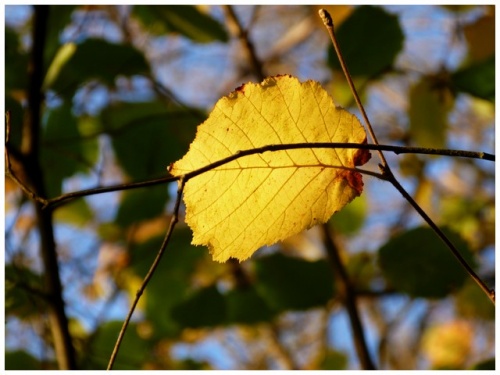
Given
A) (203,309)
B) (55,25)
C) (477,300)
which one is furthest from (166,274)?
(477,300)

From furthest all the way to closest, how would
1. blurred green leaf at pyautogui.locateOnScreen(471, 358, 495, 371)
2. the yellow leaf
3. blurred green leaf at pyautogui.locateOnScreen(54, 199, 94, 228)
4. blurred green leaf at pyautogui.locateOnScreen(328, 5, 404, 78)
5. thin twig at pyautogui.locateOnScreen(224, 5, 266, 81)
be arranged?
blurred green leaf at pyautogui.locateOnScreen(54, 199, 94, 228), thin twig at pyautogui.locateOnScreen(224, 5, 266, 81), blurred green leaf at pyautogui.locateOnScreen(328, 5, 404, 78), blurred green leaf at pyautogui.locateOnScreen(471, 358, 495, 371), the yellow leaf

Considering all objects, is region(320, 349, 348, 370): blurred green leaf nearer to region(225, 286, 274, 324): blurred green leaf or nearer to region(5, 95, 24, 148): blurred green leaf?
region(225, 286, 274, 324): blurred green leaf

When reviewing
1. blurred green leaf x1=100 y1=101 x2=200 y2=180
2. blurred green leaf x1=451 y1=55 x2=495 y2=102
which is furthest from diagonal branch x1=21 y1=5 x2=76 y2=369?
blurred green leaf x1=451 y1=55 x2=495 y2=102

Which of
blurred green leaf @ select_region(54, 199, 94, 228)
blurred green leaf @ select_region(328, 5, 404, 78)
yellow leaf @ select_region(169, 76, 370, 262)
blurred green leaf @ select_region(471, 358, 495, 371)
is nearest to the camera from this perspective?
yellow leaf @ select_region(169, 76, 370, 262)

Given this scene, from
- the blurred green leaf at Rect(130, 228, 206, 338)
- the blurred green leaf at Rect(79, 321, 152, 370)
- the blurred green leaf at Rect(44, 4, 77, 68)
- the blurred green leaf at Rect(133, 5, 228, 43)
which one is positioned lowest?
the blurred green leaf at Rect(79, 321, 152, 370)

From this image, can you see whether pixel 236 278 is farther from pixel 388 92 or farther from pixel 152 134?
pixel 388 92

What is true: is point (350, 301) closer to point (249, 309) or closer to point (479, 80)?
point (249, 309)

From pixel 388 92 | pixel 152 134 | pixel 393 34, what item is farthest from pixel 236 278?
pixel 388 92
